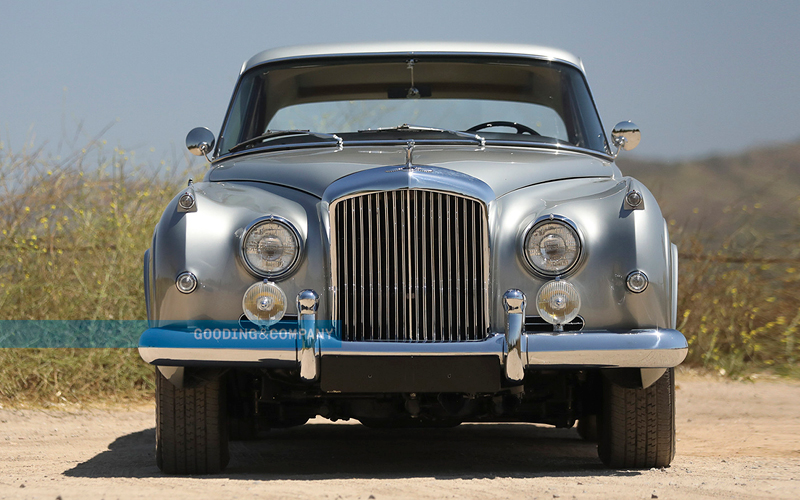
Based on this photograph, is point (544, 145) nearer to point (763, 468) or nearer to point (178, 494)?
point (763, 468)

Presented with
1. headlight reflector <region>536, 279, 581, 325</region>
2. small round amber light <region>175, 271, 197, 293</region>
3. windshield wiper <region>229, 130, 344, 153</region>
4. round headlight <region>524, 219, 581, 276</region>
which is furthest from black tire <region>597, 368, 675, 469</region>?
windshield wiper <region>229, 130, 344, 153</region>

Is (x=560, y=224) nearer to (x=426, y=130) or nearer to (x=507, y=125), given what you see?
(x=426, y=130)

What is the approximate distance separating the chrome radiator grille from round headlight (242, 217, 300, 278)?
0.17m

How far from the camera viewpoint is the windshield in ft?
16.7

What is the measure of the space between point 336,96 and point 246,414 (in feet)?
6.92

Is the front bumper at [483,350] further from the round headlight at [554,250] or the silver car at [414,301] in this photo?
the round headlight at [554,250]

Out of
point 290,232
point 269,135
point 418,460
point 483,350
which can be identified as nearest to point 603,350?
point 483,350

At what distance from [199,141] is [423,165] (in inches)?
68.0

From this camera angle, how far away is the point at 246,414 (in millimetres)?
4188

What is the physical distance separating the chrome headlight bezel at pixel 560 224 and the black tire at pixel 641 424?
665 millimetres

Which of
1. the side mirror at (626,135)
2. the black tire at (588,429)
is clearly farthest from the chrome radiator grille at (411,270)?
the black tire at (588,429)

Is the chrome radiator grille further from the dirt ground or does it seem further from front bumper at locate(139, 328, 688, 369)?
the dirt ground

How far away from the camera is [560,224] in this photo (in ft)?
11.8

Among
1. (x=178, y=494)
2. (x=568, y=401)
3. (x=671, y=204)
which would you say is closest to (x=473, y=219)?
(x=568, y=401)
